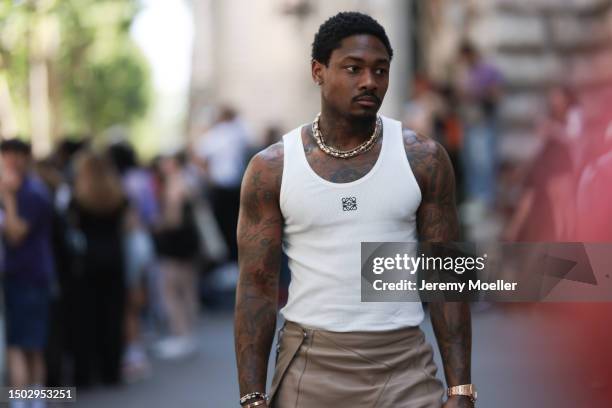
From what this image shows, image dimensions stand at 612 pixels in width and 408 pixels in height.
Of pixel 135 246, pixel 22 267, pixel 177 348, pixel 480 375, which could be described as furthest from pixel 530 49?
pixel 22 267

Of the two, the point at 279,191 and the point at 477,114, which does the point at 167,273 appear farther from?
the point at 279,191

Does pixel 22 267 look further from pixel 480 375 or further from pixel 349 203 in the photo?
pixel 349 203

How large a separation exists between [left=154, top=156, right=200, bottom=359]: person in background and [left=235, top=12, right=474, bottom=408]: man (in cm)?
849

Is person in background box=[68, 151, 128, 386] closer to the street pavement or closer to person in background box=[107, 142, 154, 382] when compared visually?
person in background box=[107, 142, 154, 382]

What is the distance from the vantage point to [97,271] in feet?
36.3

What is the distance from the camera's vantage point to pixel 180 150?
1358 cm

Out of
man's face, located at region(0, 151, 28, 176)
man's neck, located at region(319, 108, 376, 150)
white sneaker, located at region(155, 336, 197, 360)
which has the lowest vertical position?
white sneaker, located at region(155, 336, 197, 360)

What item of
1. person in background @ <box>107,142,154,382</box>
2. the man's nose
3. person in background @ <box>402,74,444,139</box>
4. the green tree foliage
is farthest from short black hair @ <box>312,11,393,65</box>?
person in background @ <box>402,74,444,139</box>

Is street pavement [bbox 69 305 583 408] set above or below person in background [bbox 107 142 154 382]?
below

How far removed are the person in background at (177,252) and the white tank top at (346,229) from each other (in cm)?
862

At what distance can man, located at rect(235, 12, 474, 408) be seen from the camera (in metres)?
4.15

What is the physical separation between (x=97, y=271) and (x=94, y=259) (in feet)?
0.49

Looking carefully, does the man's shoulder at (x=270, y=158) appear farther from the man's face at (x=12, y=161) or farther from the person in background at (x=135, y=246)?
the person in background at (x=135, y=246)

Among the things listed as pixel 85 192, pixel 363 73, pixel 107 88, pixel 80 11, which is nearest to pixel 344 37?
pixel 363 73
